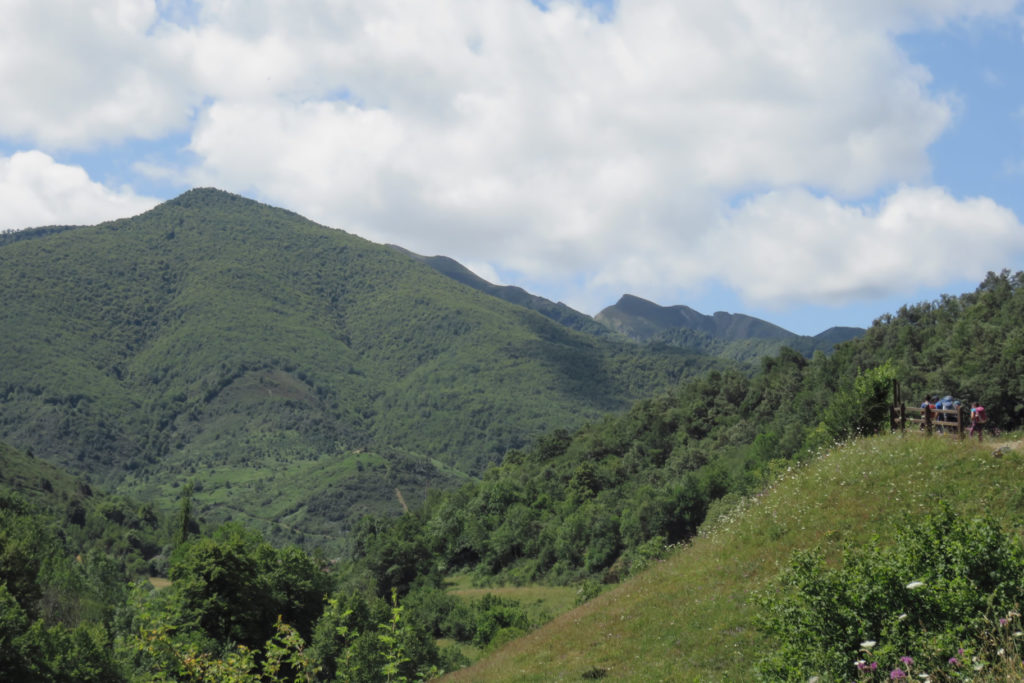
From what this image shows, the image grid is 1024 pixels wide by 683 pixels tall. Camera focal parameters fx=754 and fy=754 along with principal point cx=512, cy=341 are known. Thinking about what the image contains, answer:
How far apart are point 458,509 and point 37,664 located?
250 ft

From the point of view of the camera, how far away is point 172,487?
197750 mm

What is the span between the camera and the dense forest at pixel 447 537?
89.5 ft

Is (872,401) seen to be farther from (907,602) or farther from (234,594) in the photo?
(234,594)

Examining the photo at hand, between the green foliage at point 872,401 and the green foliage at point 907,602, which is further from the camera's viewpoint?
Answer: the green foliage at point 872,401

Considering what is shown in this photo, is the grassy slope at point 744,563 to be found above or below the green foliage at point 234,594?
above

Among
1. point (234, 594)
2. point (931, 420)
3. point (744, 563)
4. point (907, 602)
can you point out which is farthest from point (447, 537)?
point (907, 602)

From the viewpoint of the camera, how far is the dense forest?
2728 centimetres

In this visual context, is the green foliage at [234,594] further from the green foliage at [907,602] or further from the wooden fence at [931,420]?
the green foliage at [907,602]

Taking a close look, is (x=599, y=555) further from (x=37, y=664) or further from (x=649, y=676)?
(x=649, y=676)

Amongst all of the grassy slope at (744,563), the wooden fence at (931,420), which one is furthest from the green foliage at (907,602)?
the wooden fence at (931,420)

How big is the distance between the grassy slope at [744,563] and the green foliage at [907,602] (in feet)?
18.3

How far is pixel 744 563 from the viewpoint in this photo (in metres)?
19.5

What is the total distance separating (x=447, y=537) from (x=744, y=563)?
267 ft

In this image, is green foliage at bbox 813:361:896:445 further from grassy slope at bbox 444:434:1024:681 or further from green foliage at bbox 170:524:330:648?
green foliage at bbox 170:524:330:648
